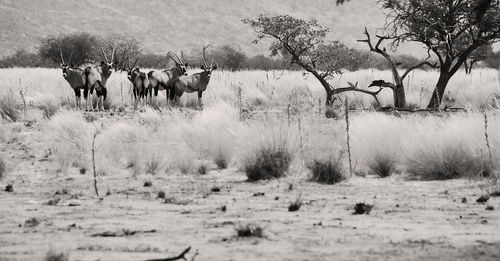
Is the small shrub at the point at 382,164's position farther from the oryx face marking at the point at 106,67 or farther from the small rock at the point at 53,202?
the oryx face marking at the point at 106,67

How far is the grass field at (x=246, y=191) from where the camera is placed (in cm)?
679

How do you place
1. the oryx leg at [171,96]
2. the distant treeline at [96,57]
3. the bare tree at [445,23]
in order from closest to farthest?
1. the bare tree at [445,23]
2. the oryx leg at [171,96]
3. the distant treeline at [96,57]

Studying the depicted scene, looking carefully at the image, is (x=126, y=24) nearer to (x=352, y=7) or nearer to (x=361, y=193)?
(x=352, y=7)

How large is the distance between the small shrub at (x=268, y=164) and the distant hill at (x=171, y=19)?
77.5m

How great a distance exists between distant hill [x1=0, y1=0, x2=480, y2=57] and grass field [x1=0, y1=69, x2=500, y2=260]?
245 feet

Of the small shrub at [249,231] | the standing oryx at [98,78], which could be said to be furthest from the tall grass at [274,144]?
the standing oryx at [98,78]

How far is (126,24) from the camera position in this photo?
95.5m

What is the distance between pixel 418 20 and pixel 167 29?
77.3 meters

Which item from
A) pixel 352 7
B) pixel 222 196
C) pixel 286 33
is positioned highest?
pixel 352 7

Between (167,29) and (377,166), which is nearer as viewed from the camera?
(377,166)

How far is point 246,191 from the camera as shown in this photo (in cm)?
1002

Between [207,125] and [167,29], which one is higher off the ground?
[167,29]

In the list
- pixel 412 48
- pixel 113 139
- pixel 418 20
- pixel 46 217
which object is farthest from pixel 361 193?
pixel 412 48

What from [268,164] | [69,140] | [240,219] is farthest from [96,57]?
[240,219]
